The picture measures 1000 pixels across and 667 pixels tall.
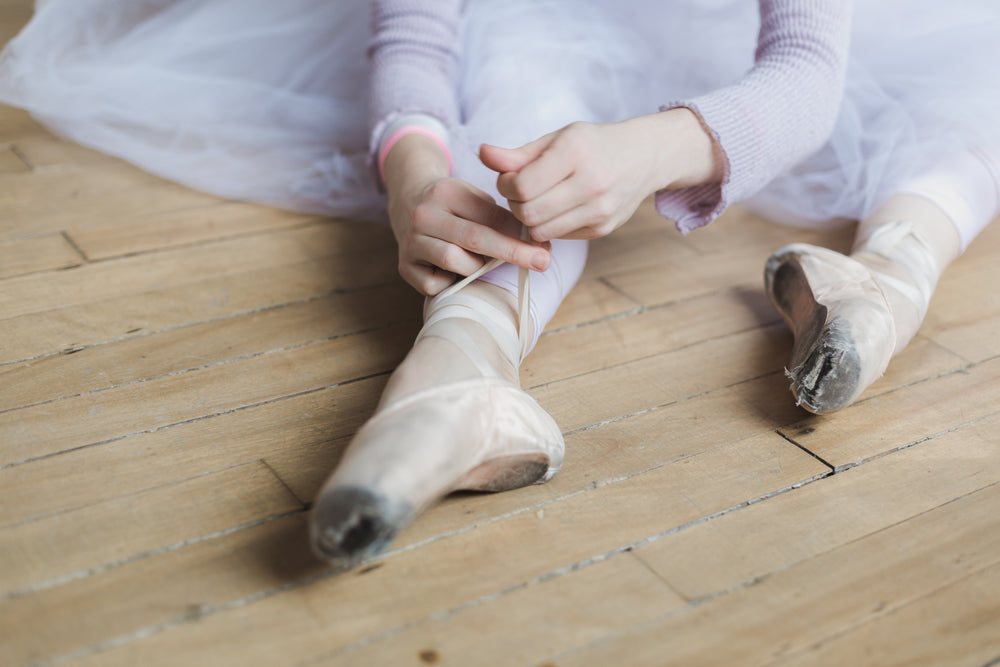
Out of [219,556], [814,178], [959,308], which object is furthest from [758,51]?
[219,556]

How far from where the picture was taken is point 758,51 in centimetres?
98

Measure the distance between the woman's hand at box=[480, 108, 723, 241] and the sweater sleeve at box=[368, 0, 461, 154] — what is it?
0.29m

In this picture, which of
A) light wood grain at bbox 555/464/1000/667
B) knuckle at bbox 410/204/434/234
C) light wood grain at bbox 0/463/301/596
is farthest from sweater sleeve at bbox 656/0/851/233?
light wood grain at bbox 0/463/301/596

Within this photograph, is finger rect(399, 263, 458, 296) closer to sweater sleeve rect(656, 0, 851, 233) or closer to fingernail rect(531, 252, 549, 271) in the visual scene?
fingernail rect(531, 252, 549, 271)

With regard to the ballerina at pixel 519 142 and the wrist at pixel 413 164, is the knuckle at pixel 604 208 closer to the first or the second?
the ballerina at pixel 519 142

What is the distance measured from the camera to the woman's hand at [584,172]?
71 cm

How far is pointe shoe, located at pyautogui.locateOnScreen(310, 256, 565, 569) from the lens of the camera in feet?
1.86

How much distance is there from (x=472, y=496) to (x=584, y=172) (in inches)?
10.6

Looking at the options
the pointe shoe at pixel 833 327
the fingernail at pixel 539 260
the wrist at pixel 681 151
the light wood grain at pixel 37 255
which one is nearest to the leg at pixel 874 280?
Result: the pointe shoe at pixel 833 327

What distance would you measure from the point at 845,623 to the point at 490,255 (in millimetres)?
382

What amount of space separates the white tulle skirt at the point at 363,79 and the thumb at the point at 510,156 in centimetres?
31

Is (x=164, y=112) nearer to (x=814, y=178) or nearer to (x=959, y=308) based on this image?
(x=814, y=178)

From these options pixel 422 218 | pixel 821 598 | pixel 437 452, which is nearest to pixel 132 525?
pixel 437 452

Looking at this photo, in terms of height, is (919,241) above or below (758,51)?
below
